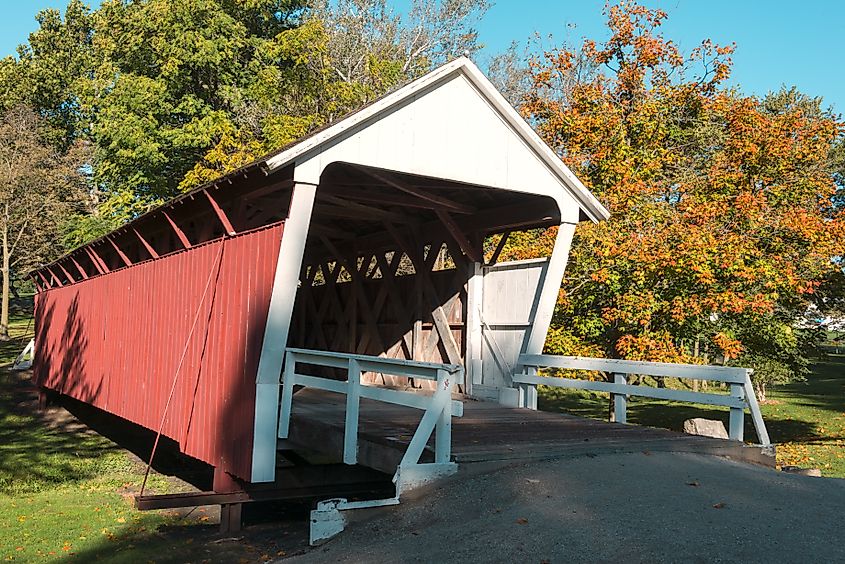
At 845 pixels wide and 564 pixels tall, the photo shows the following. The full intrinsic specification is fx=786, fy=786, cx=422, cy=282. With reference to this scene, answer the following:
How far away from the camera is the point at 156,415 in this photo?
11.0 metres

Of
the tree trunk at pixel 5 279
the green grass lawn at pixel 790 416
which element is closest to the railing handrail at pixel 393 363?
A: the green grass lawn at pixel 790 416

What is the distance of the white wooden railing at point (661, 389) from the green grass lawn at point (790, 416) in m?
5.86

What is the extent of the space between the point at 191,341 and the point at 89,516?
2778 mm

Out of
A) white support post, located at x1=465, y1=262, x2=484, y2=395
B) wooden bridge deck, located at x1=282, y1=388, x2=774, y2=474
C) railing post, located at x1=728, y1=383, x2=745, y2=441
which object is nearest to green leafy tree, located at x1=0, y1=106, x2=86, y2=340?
white support post, located at x1=465, y1=262, x2=484, y2=395

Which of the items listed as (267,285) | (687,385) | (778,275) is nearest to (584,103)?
(778,275)

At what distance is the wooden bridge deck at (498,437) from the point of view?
→ 696cm

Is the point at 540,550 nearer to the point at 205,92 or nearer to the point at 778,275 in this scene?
the point at 778,275

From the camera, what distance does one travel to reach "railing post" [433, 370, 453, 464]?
6.21 metres

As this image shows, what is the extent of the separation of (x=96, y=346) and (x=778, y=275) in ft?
41.1

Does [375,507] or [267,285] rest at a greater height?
[267,285]

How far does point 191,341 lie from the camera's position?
9781 mm

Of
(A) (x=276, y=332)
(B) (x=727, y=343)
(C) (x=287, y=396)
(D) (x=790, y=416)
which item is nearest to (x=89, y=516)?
(C) (x=287, y=396)

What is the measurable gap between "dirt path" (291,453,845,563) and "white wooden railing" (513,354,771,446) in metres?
1.38

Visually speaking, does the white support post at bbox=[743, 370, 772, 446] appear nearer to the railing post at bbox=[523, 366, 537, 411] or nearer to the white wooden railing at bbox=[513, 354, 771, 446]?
the white wooden railing at bbox=[513, 354, 771, 446]
